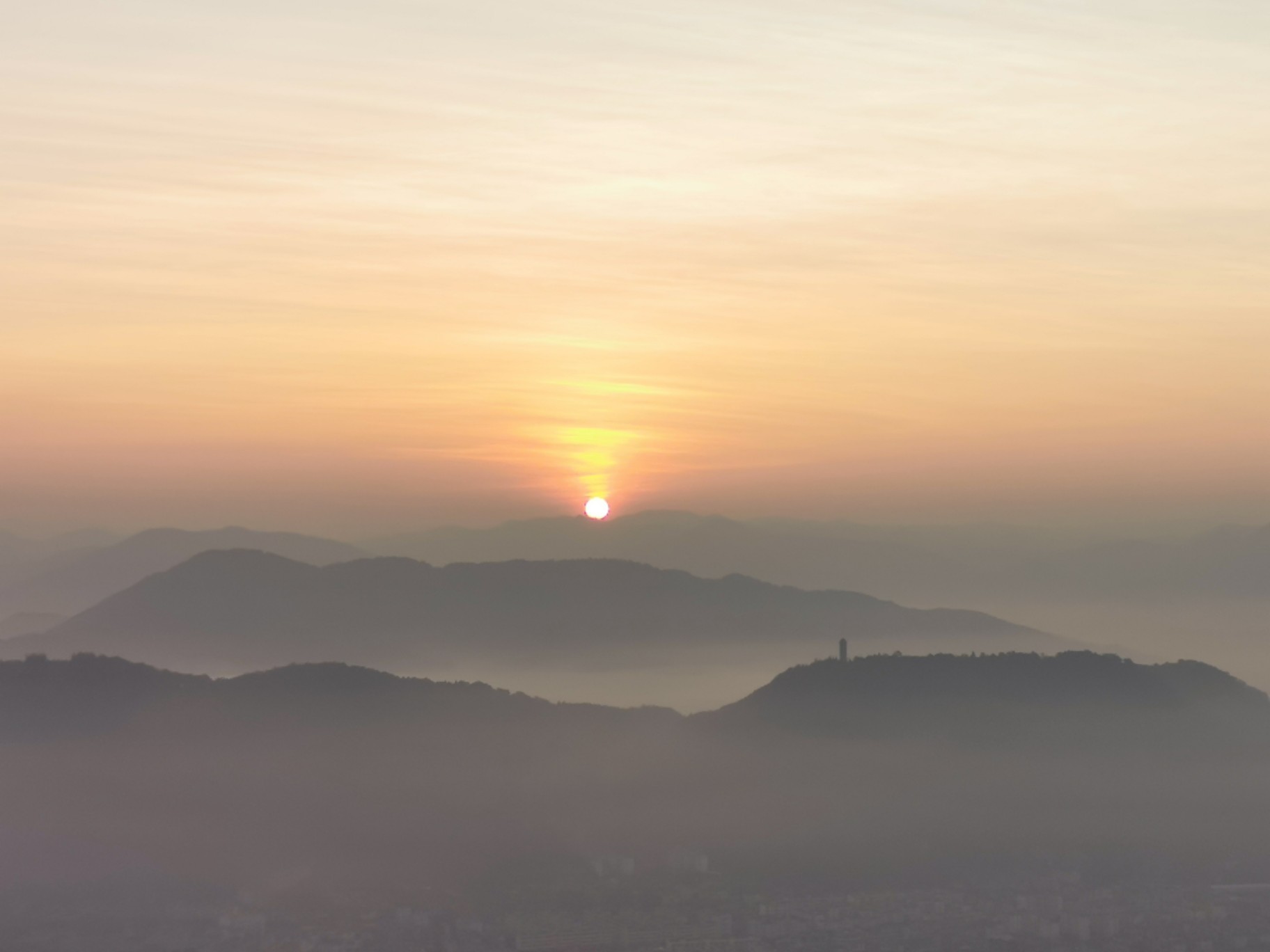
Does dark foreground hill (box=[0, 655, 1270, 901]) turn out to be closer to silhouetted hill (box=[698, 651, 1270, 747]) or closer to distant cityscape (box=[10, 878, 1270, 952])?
silhouetted hill (box=[698, 651, 1270, 747])

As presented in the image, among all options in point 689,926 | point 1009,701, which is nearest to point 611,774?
point 689,926

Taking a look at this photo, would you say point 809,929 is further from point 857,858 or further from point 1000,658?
point 1000,658

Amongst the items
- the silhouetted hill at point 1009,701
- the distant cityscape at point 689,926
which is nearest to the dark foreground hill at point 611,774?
the silhouetted hill at point 1009,701

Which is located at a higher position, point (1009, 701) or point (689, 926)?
point (1009, 701)

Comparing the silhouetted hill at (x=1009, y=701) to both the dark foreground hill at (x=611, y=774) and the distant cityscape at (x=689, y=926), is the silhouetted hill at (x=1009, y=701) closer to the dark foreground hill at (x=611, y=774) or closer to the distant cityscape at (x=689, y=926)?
the dark foreground hill at (x=611, y=774)

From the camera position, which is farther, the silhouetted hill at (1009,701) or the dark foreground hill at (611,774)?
the silhouetted hill at (1009,701)

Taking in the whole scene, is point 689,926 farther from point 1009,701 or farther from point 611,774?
point 1009,701
